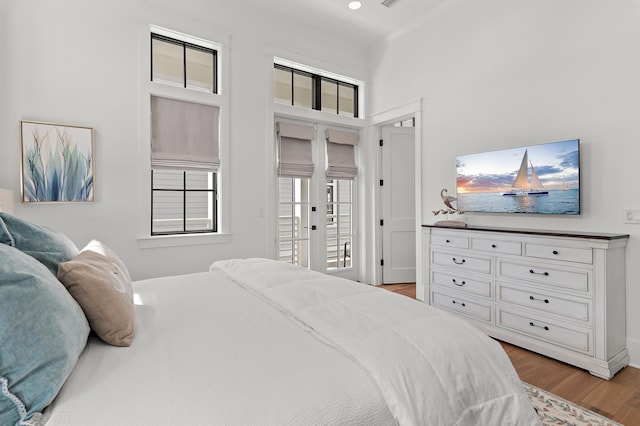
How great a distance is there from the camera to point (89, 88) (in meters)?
3.07

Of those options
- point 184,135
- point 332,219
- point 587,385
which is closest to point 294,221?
point 332,219

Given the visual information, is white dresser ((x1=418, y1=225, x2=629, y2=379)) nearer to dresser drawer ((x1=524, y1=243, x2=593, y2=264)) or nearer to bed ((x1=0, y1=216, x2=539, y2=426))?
dresser drawer ((x1=524, y1=243, x2=593, y2=264))

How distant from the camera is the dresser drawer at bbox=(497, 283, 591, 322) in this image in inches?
93.9

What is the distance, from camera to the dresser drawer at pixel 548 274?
7.82 ft

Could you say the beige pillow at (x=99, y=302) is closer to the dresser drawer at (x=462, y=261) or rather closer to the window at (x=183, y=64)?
the dresser drawer at (x=462, y=261)

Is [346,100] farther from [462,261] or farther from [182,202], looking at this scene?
[462,261]

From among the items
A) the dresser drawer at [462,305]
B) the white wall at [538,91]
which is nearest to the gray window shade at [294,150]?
the white wall at [538,91]

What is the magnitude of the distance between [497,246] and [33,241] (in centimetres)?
301

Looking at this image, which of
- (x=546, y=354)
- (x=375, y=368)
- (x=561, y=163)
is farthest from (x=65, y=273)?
(x=561, y=163)

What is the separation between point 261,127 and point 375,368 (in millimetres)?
3431

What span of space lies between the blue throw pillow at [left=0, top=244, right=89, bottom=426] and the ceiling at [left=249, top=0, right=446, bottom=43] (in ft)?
12.7

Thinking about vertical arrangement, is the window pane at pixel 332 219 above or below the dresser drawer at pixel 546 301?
above

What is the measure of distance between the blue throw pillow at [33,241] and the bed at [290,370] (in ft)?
0.25

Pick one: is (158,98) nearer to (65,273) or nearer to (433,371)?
(65,273)
